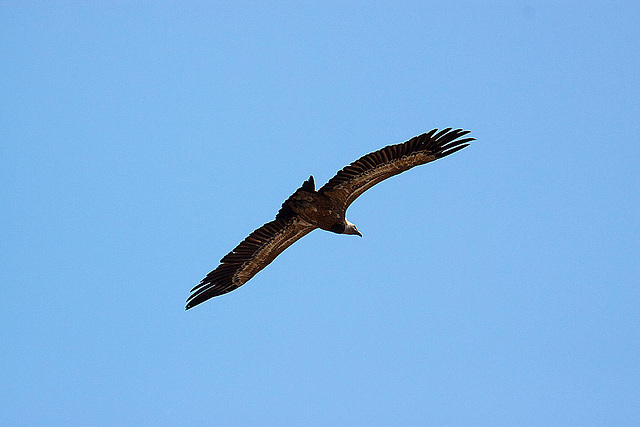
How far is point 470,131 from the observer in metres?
14.1

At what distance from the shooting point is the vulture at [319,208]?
14.2m

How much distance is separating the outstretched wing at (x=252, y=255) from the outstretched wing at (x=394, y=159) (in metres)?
1.47

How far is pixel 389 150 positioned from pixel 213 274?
4591 millimetres

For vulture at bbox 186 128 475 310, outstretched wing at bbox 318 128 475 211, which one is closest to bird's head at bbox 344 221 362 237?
vulture at bbox 186 128 475 310

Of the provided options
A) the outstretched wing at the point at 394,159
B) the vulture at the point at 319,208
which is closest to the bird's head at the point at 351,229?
the vulture at the point at 319,208

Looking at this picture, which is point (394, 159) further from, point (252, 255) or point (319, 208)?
point (252, 255)

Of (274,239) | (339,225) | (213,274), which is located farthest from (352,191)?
(213,274)

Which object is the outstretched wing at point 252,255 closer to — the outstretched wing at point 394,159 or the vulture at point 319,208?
the vulture at point 319,208

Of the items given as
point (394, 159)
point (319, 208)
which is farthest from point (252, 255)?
point (394, 159)

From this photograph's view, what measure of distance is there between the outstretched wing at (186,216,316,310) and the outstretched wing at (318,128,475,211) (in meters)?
1.47

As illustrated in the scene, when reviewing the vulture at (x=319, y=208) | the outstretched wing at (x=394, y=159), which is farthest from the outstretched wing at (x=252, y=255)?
the outstretched wing at (x=394, y=159)

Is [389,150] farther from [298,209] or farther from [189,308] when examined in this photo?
[189,308]

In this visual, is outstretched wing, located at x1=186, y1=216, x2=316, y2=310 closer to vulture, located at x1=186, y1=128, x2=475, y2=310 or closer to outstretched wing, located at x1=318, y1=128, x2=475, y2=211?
vulture, located at x1=186, y1=128, x2=475, y2=310

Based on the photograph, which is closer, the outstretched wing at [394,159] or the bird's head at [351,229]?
the outstretched wing at [394,159]
